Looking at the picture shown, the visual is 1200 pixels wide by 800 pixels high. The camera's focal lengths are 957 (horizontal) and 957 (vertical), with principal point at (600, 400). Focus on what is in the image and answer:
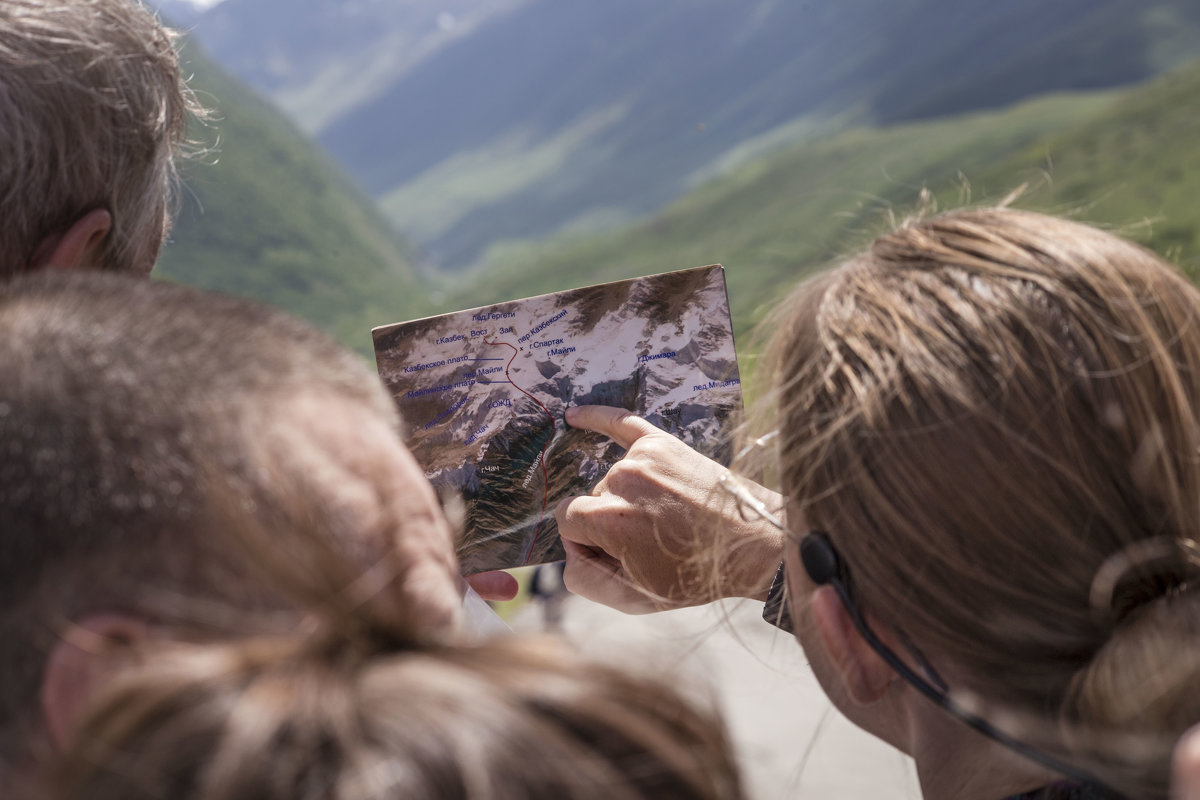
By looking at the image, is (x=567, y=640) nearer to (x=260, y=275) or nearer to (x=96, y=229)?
(x=96, y=229)

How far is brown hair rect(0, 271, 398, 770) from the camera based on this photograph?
0.85m

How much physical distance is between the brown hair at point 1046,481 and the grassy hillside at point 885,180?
12.9m

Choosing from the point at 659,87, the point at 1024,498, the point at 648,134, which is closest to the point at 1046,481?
the point at 1024,498

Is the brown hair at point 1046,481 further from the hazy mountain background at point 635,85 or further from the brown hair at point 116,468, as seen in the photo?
the hazy mountain background at point 635,85

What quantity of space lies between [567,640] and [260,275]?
2727 cm

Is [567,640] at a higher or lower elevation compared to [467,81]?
lower

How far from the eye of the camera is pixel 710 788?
0.80m

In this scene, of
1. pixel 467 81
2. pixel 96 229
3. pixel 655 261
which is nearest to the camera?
pixel 96 229

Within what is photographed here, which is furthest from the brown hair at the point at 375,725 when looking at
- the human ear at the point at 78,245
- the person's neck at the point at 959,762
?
the human ear at the point at 78,245

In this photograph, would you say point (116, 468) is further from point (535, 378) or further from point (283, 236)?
point (283, 236)

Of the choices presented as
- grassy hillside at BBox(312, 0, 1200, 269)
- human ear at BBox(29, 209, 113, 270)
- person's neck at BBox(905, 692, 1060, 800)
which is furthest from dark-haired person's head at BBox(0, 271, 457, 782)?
grassy hillside at BBox(312, 0, 1200, 269)

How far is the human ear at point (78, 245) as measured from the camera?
1.51 meters

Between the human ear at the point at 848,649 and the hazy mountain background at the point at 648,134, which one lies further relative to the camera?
the hazy mountain background at the point at 648,134

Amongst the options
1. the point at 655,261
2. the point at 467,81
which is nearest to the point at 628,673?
the point at 655,261
